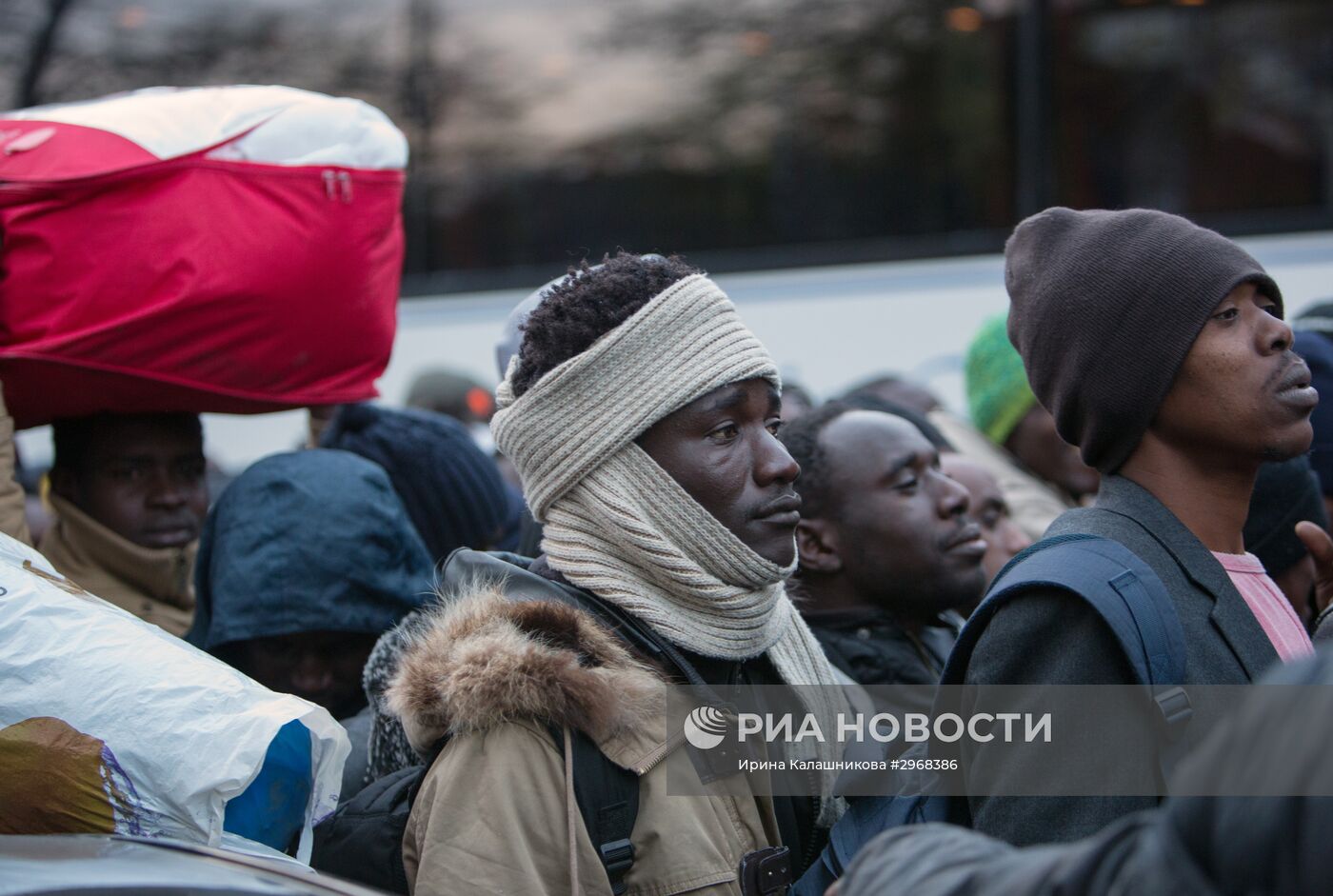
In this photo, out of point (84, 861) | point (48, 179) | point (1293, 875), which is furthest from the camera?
point (48, 179)

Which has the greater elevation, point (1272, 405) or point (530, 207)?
point (1272, 405)

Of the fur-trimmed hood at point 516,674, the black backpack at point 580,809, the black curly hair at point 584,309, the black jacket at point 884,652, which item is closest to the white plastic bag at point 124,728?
the black backpack at point 580,809

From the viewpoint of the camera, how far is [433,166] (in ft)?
26.4

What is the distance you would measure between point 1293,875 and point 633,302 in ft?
5.32

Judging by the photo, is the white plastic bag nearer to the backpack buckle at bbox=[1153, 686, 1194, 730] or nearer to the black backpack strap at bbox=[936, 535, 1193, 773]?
the black backpack strap at bbox=[936, 535, 1193, 773]

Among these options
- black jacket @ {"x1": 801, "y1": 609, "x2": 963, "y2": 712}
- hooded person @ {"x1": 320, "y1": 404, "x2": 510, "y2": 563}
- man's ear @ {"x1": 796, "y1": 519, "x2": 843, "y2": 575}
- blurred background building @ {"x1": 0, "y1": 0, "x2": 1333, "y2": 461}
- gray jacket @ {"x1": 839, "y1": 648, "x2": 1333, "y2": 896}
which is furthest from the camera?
blurred background building @ {"x1": 0, "y1": 0, "x2": 1333, "y2": 461}

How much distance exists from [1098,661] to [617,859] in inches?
29.2

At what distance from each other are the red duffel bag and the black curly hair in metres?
0.90

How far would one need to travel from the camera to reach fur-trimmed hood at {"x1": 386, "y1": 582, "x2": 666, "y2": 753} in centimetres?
214

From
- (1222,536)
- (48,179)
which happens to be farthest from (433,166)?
(1222,536)

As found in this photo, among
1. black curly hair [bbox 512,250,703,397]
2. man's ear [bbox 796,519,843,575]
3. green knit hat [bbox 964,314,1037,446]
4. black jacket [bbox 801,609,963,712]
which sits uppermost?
black curly hair [bbox 512,250,703,397]

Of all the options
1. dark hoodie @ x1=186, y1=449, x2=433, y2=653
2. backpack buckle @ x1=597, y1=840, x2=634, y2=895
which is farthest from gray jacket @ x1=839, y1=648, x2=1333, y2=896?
dark hoodie @ x1=186, y1=449, x2=433, y2=653

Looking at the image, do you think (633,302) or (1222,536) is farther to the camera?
(633,302)

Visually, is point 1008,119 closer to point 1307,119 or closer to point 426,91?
point 1307,119
